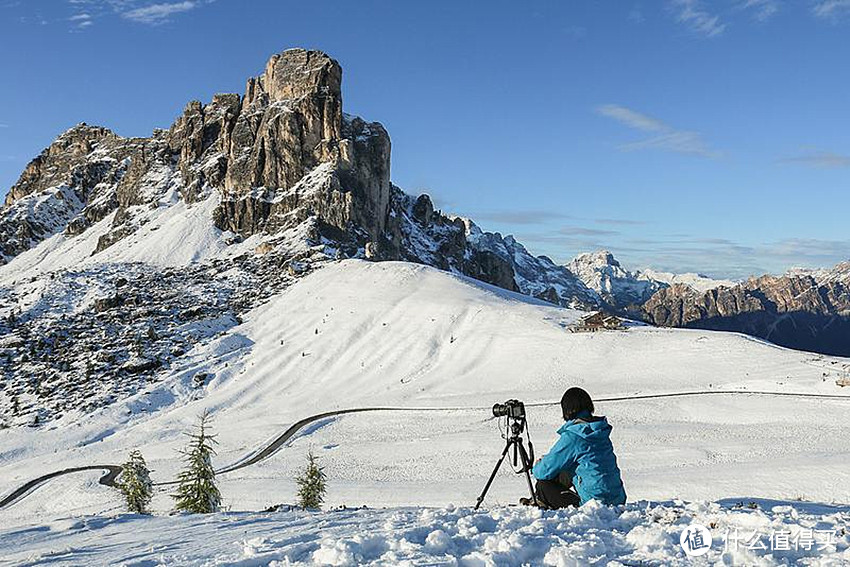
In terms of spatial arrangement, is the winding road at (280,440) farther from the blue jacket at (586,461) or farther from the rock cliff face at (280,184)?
the rock cliff face at (280,184)

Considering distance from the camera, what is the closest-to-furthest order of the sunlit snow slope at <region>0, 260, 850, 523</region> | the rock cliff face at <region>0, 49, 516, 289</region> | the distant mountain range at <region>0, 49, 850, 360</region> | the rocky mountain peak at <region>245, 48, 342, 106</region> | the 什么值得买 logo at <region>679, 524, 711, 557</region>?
1. the 什么值得买 logo at <region>679, 524, 711, 557</region>
2. the sunlit snow slope at <region>0, 260, 850, 523</region>
3. the distant mountain range at <region>0, 49, 850, 360</region>
4. the rock cliff face at <region>0, 49, 516, 289</region>
5. the rocky mountain peak at <region>245, 48, 342, 106</region>

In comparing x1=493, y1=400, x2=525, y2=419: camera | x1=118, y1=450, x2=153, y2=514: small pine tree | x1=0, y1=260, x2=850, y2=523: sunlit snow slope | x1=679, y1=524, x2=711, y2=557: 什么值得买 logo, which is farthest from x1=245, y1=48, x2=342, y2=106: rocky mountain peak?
x1=679, y1=524, x2=711, y2=557: 什么值得买 logo

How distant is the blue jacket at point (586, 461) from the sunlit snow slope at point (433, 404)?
43.5 ft

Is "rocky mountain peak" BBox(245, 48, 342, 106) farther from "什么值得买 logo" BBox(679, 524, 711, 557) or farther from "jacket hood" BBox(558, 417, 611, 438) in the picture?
"什么值得买 logo" BBox(679, 524, 711, 557)

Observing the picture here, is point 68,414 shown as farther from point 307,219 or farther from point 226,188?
point 226,188

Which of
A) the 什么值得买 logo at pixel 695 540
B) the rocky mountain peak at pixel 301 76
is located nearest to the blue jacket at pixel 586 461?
the 什么值得买 logo at pixel 695 540

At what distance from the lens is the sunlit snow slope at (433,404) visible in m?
27.2

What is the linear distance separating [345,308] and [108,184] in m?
119

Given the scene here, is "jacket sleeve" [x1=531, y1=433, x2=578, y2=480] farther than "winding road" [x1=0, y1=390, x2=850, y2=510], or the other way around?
"winding road" [x1=0, y1=390, x2=850, y2=510]

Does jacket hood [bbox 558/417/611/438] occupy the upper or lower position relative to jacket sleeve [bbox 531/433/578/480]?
upper

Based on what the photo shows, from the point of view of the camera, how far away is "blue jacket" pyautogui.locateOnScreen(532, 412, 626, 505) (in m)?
9.28

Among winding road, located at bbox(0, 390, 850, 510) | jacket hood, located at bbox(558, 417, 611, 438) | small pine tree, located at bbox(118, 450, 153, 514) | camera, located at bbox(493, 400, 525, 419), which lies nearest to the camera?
jacket hood, located at bbox(558, 417, 611, 438)

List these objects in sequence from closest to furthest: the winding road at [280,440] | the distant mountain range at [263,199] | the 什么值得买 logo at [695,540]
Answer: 1. the 什么值得买 logo at [695,540]
2. the winding road at [280,440]
3. the distant mountain range at [263,199]

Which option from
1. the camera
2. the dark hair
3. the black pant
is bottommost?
the black pant
